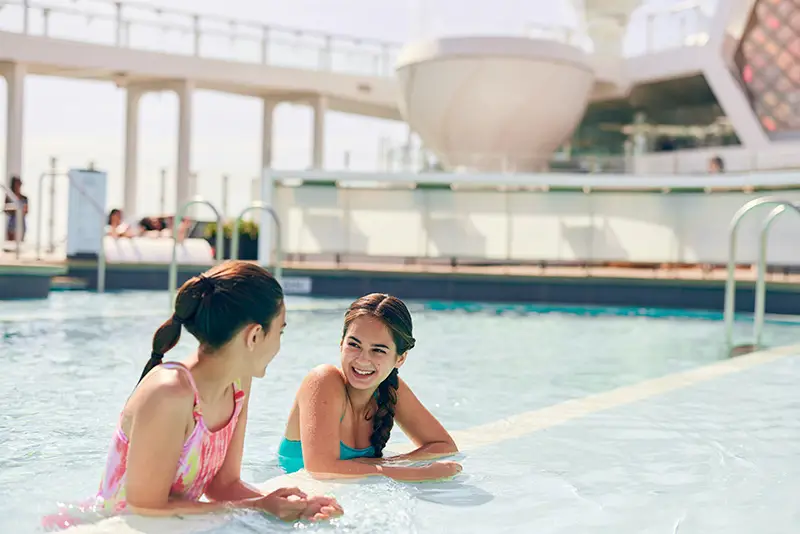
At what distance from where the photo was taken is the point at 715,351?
8.90 meters

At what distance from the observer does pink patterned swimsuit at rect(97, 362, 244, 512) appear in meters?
2.57

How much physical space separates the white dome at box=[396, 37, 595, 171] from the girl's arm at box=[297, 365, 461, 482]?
2394 cm

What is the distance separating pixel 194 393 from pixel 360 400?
52.1 inches

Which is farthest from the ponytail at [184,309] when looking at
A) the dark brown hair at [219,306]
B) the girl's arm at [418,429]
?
the girl's arm at [418,429]

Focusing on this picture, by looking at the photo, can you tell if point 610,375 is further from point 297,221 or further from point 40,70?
point 40,70

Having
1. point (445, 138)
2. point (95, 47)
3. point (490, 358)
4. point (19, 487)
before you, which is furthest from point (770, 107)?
point (19, 487)

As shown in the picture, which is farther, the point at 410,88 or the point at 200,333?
the point at 410,88

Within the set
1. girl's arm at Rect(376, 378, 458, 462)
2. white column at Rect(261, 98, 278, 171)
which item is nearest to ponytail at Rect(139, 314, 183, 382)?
girl's arm at Rect(376, 378, 458, 462)

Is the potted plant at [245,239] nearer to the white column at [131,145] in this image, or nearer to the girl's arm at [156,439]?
the white column at [131,145]

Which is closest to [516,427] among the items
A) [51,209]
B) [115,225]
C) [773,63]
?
[51,209]

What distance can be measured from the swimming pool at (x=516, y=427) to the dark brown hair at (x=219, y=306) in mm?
639

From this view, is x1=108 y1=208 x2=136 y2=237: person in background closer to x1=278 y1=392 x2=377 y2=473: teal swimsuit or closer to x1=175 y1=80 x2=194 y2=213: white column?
x1=175 y1=80 x2=194 y2=213: white column

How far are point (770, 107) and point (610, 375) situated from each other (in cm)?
2431

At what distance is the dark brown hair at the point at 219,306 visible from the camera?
2.44m
